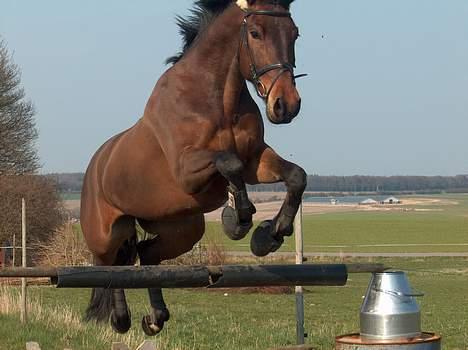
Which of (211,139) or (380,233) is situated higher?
(211,139)

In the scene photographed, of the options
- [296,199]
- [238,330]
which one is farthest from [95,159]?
[238,330]

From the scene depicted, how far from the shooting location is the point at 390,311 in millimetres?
4160

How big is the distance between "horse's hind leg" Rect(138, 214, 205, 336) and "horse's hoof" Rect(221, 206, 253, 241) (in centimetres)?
91

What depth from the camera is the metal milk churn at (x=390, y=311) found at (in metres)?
4.13

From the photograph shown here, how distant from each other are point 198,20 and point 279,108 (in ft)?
4.32

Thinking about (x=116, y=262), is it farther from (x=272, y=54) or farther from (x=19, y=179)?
(x=19, y=179)

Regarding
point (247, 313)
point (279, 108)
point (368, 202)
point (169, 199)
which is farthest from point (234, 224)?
point (368, 202)

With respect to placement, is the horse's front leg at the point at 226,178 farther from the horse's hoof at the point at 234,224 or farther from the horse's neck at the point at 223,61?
the horse's neck at the point at 223,61

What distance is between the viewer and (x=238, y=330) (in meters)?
13.4

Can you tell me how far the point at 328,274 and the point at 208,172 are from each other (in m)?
0.85

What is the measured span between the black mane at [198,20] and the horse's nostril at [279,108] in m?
1.04

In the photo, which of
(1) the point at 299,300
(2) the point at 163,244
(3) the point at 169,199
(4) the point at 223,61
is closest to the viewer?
(4) the point at 223,61

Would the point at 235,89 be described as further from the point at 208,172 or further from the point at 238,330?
the point at 238,330

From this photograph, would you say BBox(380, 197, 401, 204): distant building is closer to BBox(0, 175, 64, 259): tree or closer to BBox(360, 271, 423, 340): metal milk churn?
BBox(0, 175, 64, 259): tree
